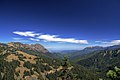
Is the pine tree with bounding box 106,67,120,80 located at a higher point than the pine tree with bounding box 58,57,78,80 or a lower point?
higher

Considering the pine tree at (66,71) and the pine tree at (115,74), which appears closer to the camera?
the pine tree at (115,74)

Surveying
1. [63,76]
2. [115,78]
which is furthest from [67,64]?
[115,78]

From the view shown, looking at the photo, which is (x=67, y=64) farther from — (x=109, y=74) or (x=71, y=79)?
(x=109, y=74)

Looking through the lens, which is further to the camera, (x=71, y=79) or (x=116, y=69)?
(x=71, y=79)

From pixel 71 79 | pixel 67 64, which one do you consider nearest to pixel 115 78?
pixel 67 64

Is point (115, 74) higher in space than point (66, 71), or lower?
higher

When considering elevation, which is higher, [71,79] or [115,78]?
[115,78]

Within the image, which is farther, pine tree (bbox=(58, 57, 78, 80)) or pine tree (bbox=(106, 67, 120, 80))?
pine tree (bbox=(58, 57, 78, 80))

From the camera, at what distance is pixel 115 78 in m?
20.2

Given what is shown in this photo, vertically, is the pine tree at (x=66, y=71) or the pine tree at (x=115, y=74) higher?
the pine tree at (x=115, y=74)

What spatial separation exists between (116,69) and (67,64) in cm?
4189

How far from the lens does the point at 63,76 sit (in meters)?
63.2

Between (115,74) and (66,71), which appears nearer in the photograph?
(115,74)

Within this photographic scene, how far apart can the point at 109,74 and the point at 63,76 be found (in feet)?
144
